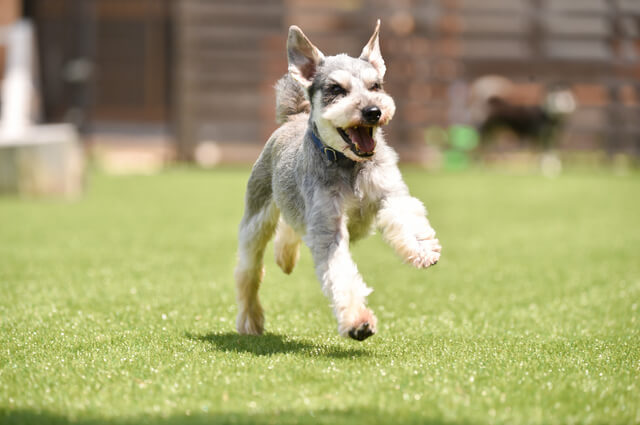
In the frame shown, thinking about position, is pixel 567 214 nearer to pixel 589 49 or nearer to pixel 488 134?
pixel 488 134

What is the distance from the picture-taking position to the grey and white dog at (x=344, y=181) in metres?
4.02

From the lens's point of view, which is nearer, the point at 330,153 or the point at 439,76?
the point at 330,153

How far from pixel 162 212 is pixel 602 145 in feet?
41.0

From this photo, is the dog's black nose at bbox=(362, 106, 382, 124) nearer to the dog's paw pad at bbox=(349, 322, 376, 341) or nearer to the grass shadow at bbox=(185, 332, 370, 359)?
the dog's paw pad at bbox=(349, 322, 376, 341)

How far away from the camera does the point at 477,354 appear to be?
4164 mm

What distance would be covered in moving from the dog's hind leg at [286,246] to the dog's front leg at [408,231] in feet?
2.66

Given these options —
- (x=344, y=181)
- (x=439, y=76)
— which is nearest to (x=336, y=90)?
(x=344, y=181)

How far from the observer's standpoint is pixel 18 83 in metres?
13.7

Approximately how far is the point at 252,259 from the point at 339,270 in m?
0.96

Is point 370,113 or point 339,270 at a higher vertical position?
point 370,113

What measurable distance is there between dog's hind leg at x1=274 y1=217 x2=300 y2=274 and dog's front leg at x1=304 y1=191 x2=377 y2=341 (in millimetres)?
672

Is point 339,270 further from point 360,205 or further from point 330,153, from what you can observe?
point 330,153

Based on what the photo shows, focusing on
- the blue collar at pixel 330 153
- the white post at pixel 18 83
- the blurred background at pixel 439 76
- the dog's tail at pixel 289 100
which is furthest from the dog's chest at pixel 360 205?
the blurred background at pixel 439 76

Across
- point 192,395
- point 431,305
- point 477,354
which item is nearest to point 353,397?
point 192,395
